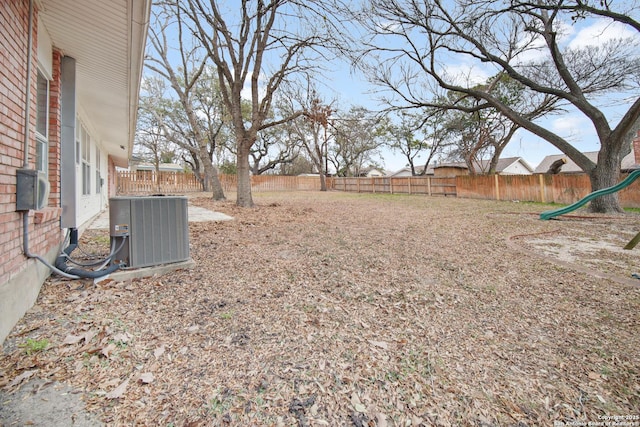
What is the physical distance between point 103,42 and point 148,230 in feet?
7.26

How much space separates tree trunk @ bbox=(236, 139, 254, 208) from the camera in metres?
9.48

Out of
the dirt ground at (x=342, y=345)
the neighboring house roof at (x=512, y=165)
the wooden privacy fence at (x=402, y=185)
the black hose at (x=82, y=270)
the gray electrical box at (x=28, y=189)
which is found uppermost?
the neighboring house roof at (x=512, y=165)

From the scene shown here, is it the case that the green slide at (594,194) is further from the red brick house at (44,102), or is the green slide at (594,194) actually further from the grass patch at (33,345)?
the grass patch at (33,345)

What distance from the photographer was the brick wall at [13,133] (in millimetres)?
1998

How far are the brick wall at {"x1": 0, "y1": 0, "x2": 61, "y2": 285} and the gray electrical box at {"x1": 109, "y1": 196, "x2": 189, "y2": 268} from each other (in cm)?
58

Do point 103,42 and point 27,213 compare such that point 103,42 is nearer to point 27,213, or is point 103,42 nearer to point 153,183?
point 27,213

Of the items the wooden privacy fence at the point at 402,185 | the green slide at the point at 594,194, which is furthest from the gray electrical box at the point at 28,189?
the wooden privacy fence at the point at 402,185

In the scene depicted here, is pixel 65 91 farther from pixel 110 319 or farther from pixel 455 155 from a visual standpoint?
pixel 455 155

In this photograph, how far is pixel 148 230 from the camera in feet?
9.80

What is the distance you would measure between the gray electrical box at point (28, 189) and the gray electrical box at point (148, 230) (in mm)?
509

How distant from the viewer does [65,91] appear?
11.8 feet

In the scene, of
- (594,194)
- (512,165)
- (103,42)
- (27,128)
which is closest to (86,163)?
(103,42)

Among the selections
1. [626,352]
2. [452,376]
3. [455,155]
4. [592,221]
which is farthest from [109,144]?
[455,155]

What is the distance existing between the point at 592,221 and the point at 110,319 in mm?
9780
